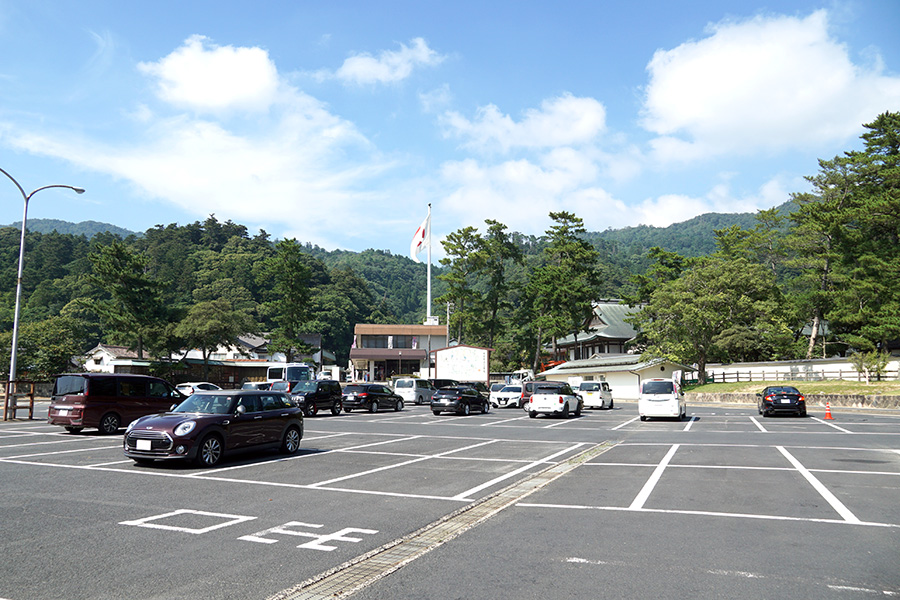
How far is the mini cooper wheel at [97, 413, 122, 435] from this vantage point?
19359 mm

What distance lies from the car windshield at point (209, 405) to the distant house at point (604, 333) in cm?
6083

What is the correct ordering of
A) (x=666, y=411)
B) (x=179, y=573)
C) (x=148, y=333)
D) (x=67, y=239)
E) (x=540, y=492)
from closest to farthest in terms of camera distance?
(x=179, y=573), (x=540, y=492), (x=666, y=411), (x=148, y=333), (x=67, y=239)

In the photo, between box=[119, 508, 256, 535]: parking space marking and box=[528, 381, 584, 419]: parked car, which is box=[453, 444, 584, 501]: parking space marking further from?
box=[528, 381, 584, 419]: parked car

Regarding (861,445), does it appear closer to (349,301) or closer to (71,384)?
(71,384)

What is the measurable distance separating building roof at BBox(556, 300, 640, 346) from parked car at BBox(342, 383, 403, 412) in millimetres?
42783

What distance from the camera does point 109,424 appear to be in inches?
769

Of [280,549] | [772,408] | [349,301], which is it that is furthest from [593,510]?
[349,301]

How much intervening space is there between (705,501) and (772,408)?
2283 cm

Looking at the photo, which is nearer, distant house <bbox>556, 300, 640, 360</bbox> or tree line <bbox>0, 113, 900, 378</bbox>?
tree line <bbox>0, 113, 900, 378</bbox>

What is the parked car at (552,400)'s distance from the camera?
28984mm

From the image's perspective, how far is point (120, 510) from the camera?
865cm

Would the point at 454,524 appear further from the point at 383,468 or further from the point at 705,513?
the point at 383,468

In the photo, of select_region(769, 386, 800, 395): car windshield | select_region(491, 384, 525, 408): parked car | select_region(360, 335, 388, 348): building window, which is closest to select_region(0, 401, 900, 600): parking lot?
select_region(769, 386, 800, 395): car windshield

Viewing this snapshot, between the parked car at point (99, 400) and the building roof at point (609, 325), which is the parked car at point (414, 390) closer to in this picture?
the parked car at point (99, 400)
